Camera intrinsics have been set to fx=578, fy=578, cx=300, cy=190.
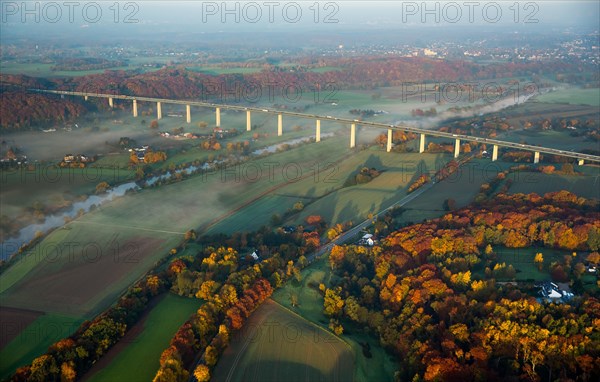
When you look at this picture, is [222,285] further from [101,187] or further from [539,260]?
[101,187]

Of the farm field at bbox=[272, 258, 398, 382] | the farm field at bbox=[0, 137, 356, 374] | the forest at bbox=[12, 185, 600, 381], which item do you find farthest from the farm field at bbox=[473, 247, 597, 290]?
the farm field at bbox=[0, 137, 356, 374]

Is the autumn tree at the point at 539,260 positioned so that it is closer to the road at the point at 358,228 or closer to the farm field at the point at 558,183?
the road at the point at 358,228

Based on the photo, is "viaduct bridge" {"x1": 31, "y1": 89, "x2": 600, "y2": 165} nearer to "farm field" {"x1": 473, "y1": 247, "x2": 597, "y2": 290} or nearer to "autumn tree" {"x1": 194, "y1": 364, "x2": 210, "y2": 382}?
"farm field" {"x1": 473, "y1": 247, "x2": 597, "y2": 290}

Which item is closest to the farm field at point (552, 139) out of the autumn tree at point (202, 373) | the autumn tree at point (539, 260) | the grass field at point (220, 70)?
the autumn tree at point (539, 260)

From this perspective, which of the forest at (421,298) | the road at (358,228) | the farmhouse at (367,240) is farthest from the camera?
the farmhouse at (367,240)

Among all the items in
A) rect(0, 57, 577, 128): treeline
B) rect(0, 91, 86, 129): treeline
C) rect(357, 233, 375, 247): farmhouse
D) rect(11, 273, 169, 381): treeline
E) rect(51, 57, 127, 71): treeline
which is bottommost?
rect(11, 273, 169, 381): treeline

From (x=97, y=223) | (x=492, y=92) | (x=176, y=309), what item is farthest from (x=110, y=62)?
(x=176, y=309)
